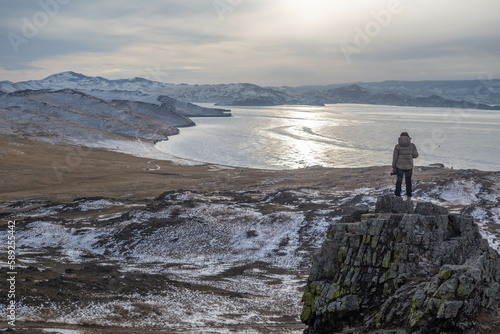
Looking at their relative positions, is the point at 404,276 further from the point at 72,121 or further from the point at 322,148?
the point at 72,121

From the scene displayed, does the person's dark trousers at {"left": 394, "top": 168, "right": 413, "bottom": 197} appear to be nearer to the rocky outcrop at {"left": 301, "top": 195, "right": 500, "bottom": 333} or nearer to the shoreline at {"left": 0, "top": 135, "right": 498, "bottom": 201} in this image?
the rocky outcrop at {"left": 301, "top": 195, "right": 500, "bottom": 333}

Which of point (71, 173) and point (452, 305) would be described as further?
point (71, 173)

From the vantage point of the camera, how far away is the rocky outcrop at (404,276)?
38.7ft

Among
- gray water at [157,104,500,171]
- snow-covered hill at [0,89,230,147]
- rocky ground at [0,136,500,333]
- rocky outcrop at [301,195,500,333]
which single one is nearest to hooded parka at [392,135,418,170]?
rocky outcrop at [301,195,500,333]

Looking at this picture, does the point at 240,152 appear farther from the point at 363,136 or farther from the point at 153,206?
the point at 153,206

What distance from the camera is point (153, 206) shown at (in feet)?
148

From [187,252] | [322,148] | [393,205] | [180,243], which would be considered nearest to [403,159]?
[393,205]

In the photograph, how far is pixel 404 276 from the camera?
14055mm

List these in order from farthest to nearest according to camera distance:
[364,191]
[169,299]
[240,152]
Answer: [240,152]
[364,191]
[169,299]

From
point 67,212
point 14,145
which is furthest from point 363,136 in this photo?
point 67,212

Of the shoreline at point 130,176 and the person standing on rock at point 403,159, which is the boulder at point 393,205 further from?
the shoreline at point 130,176

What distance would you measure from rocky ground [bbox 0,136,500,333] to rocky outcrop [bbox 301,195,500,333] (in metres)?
5.25

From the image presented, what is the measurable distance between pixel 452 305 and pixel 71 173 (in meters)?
77.1

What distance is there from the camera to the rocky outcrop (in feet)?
38.7
